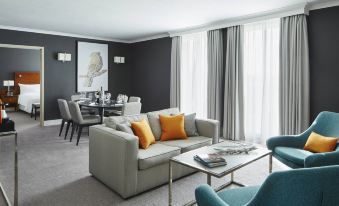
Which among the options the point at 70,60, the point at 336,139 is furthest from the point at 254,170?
the point at 70,60

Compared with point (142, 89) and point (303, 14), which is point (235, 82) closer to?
point (303, 14)

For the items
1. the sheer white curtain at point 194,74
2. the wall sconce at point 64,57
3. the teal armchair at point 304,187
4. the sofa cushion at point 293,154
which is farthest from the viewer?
the wall sconce at point 64,57

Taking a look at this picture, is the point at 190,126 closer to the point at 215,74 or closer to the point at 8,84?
the point at 215,74

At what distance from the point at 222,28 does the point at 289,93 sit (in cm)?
198

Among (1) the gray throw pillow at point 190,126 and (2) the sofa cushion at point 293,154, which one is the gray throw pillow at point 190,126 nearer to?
(1) the gray throw pillow at point 190,126

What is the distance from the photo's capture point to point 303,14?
414 centimetres

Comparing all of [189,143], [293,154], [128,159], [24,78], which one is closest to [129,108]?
[189,143]

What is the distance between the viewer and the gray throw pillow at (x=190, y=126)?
381 cm

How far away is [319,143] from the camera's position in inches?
121

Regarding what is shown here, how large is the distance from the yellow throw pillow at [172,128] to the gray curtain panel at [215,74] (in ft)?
6.43

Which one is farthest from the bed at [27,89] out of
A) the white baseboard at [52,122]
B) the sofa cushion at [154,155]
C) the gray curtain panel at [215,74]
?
the sofa cushion at [154,155]

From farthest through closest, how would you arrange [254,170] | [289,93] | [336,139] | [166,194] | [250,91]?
[250,91] → [289,93] → [254,170] → [336,139] → [166,194]

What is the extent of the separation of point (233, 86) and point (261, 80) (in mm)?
548

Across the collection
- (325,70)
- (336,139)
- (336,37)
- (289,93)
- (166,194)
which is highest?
(336,37)
